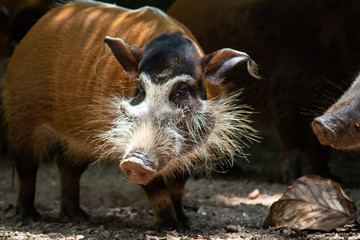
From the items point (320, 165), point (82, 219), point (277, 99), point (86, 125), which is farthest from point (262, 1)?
point (82, 219)

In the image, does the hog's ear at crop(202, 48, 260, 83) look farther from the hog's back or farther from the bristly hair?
the hog's back

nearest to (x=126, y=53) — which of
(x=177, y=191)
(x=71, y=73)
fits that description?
(x=71, y=73)

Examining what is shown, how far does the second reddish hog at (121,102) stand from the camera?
123 inches

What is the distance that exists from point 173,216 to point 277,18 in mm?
2238

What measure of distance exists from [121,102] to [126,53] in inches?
12.8

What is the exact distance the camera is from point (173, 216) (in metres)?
3.51

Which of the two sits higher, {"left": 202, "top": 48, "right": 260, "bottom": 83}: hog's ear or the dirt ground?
{"left": 202, "top": 48, "right": 260, "bottom": 83}: hog's ear

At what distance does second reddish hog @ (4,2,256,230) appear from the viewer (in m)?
3.12

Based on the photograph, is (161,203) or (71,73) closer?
(161,203)

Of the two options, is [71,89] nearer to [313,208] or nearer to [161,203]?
[161,203]

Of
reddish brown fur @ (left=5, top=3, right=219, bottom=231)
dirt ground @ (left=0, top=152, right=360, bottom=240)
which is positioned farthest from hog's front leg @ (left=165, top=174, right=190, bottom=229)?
dirt ground @ (left=0, top=152, right=360, bottom=240)

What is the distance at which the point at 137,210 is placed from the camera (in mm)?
4500

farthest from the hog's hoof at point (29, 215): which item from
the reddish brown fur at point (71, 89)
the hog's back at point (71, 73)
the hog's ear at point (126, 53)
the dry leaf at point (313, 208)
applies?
the dry leaf at point (313, 208)

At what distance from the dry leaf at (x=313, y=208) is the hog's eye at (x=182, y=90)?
94cm
